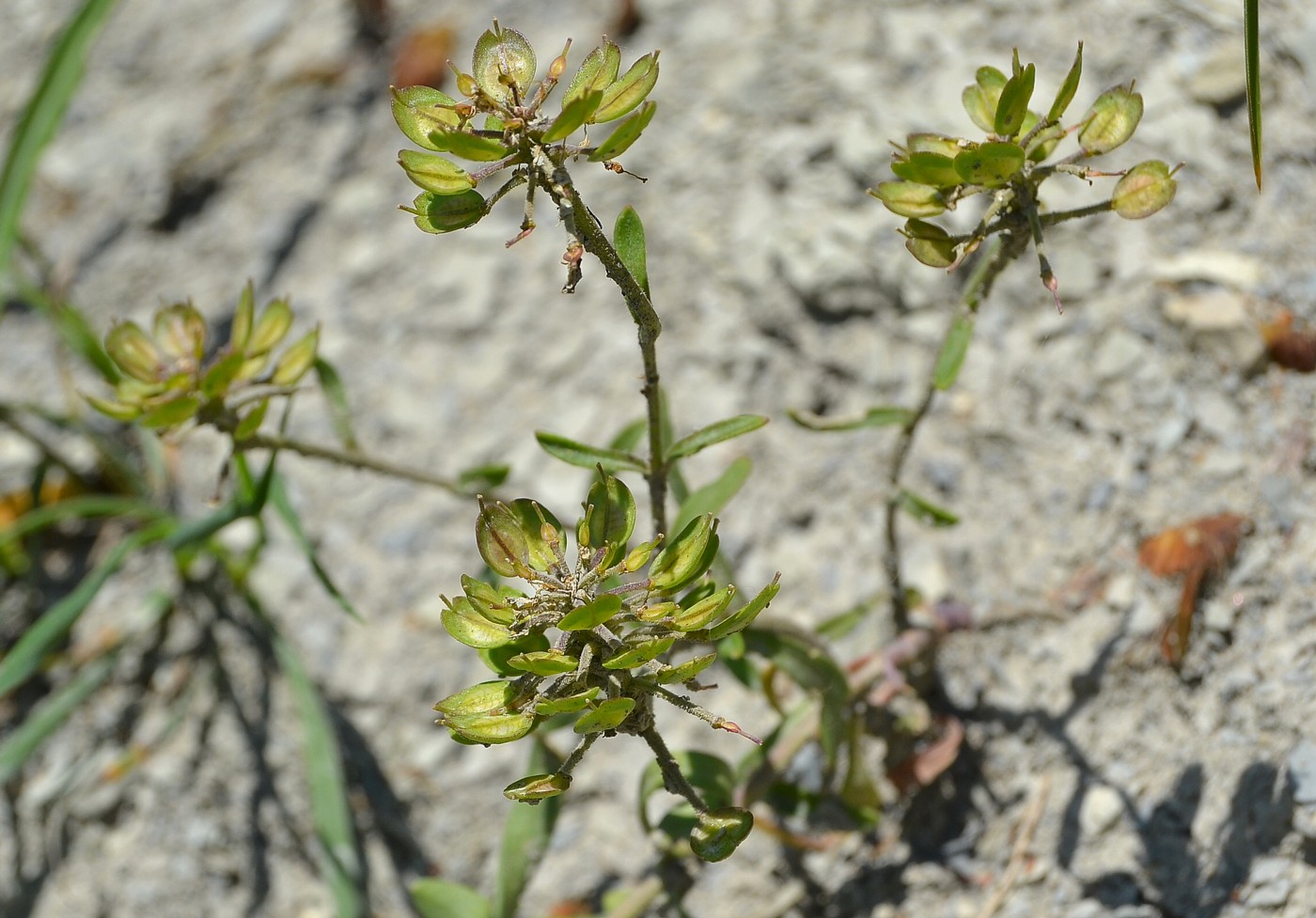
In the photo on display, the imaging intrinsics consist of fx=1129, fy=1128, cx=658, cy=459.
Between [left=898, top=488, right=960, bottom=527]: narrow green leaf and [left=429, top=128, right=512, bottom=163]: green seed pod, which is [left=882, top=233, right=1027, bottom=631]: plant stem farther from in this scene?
[left=429, top=128, right=512, bottom=163]: green seed pod

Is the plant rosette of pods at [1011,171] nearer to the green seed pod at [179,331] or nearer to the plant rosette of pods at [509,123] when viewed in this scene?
the plant rosette of pods at [509,123]

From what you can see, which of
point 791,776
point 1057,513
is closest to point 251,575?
point 791,776

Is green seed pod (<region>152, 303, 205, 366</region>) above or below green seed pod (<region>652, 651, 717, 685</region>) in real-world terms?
above

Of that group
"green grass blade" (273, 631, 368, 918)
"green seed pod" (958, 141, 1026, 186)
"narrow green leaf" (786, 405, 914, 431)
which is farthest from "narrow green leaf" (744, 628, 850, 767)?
"green grass blade" (273, 631, 368, 918)

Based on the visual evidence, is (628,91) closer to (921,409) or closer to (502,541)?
(502,541)

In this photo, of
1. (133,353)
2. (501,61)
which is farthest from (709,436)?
(133,353)

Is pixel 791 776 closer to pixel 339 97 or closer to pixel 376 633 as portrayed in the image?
pixel 376 633
